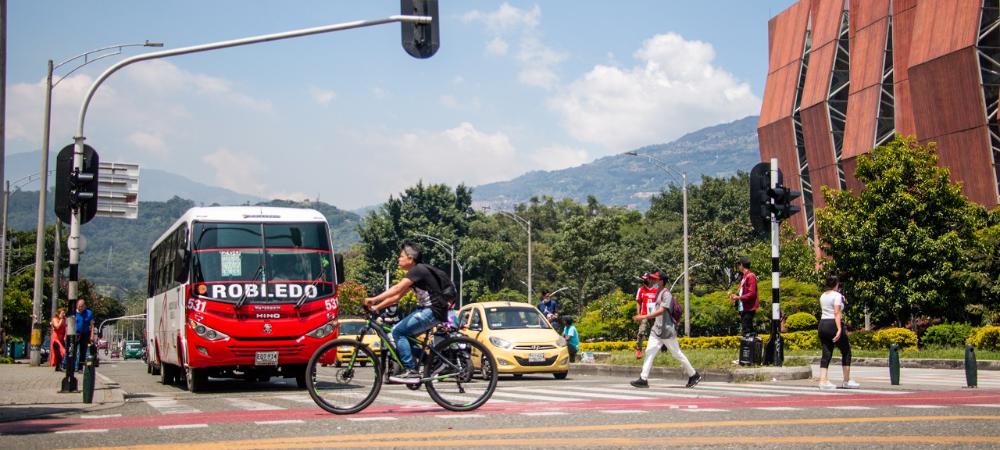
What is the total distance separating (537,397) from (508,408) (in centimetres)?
267

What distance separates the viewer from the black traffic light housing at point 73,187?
16297 mm

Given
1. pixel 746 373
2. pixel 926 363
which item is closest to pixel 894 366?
pixel 746 373

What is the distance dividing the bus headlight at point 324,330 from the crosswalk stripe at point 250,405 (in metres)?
2.72

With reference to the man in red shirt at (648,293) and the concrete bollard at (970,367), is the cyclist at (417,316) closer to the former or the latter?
the man in red shirt at (648,293)

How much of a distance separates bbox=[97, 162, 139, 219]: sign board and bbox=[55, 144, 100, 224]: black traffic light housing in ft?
10.3

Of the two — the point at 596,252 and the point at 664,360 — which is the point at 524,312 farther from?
the point at 596,252

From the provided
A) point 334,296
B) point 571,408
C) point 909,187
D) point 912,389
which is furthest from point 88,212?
point 909,187

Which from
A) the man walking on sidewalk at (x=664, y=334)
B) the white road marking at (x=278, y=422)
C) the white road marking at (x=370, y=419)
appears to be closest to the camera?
the white road marking at (x=278, y=422)

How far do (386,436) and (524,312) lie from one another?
14269 mm

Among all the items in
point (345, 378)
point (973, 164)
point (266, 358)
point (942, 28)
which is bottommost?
point (345, 378)

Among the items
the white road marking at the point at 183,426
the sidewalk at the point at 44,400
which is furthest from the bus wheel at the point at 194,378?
the white road marking at the point at 183,426

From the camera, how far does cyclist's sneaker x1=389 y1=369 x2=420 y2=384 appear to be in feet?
37.3

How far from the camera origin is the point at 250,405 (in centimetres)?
1364

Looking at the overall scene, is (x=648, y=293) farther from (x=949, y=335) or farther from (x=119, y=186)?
(x=949, y=335)
